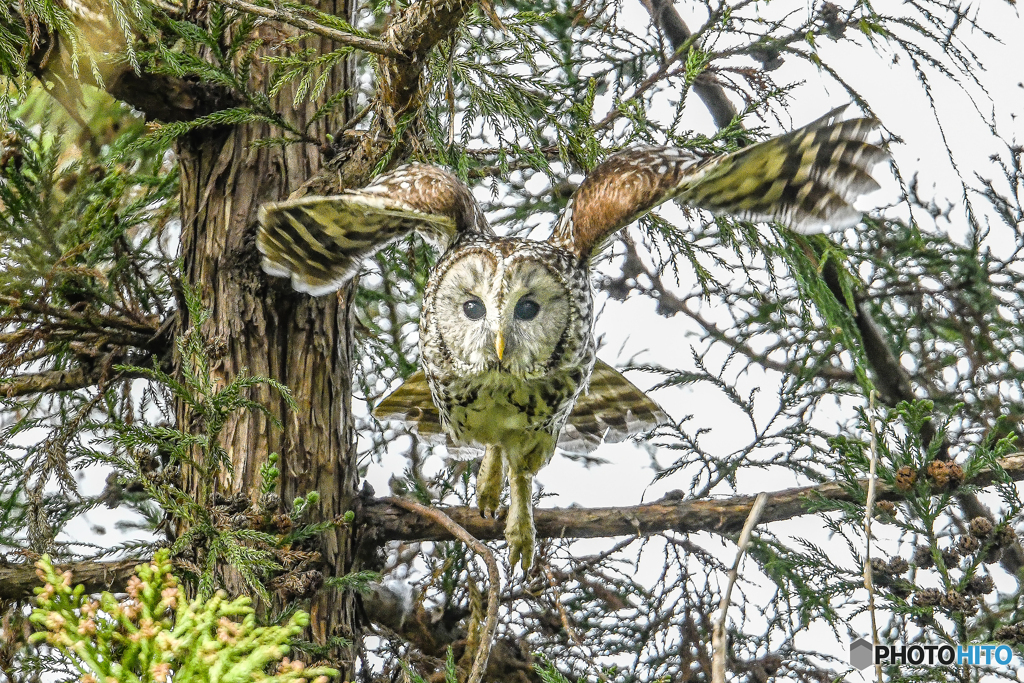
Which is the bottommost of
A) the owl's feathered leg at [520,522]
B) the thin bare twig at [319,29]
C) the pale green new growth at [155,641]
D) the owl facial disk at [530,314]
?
the pale green new growth at [155,641]

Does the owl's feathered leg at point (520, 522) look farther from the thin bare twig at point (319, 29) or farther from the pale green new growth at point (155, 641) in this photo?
the thin bare twig at point (319, 29)

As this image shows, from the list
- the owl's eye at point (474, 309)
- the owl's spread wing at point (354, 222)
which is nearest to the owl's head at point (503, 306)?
the owl's eye at point (474, 309)

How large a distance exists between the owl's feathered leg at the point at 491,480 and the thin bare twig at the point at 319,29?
5.17 feet

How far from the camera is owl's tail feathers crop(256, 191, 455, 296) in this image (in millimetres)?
2631

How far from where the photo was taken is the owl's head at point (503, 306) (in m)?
2.76

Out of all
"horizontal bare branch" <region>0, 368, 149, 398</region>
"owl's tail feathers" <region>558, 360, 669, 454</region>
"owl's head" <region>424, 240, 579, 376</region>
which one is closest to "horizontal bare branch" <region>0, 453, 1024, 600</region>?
"owl's tail feathers" <region>558, 360, 669, 454</region>

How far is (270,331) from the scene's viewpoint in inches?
123

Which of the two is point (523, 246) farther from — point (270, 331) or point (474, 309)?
point (270, 331)

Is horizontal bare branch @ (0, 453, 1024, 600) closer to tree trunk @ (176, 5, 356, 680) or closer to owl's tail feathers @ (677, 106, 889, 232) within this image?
tree trunk @ (176, 5, 356, 680)

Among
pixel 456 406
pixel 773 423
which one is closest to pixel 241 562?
pixel 456 406

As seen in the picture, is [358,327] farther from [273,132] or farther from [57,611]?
[57,611]

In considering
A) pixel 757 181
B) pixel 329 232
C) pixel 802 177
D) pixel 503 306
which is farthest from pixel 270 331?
pixel 802 177

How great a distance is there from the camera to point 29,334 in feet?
9.37

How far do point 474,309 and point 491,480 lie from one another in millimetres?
828
